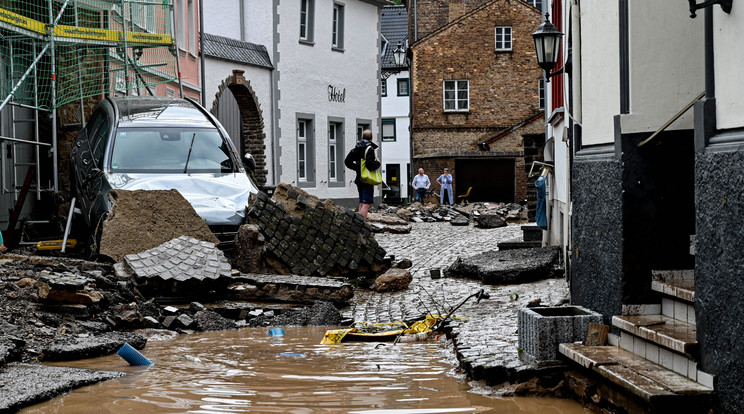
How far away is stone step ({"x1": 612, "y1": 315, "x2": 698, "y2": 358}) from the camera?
5008mm

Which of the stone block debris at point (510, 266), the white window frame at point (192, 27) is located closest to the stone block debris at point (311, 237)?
the stone block debris at point (510, 266)

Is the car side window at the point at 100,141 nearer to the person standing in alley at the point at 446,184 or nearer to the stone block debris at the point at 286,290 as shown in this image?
the stone block debris at the point at 286,290

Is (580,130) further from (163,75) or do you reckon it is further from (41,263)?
(163,75)

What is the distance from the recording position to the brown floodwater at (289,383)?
566cm

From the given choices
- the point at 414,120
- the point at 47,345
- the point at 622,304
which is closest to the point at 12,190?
the point at 47,345

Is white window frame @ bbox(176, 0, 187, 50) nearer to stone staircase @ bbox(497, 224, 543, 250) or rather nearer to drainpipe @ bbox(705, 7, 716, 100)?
stone staircase @ bbox(497, 224, 543, 250)

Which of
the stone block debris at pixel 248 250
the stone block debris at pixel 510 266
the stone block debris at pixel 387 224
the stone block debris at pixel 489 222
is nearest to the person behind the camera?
the stone block debris at pixel 248 250

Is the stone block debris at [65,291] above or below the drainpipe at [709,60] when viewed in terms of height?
below

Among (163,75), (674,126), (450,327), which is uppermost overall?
(163,75)

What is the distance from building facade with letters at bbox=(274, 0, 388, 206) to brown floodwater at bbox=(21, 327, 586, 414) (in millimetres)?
20698

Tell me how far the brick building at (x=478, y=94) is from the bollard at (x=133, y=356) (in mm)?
41245

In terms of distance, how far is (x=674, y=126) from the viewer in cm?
587

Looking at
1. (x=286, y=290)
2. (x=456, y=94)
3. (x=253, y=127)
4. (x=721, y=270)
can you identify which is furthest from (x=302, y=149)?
(x=721, y=270)

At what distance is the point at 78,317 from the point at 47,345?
1310 millimetres
